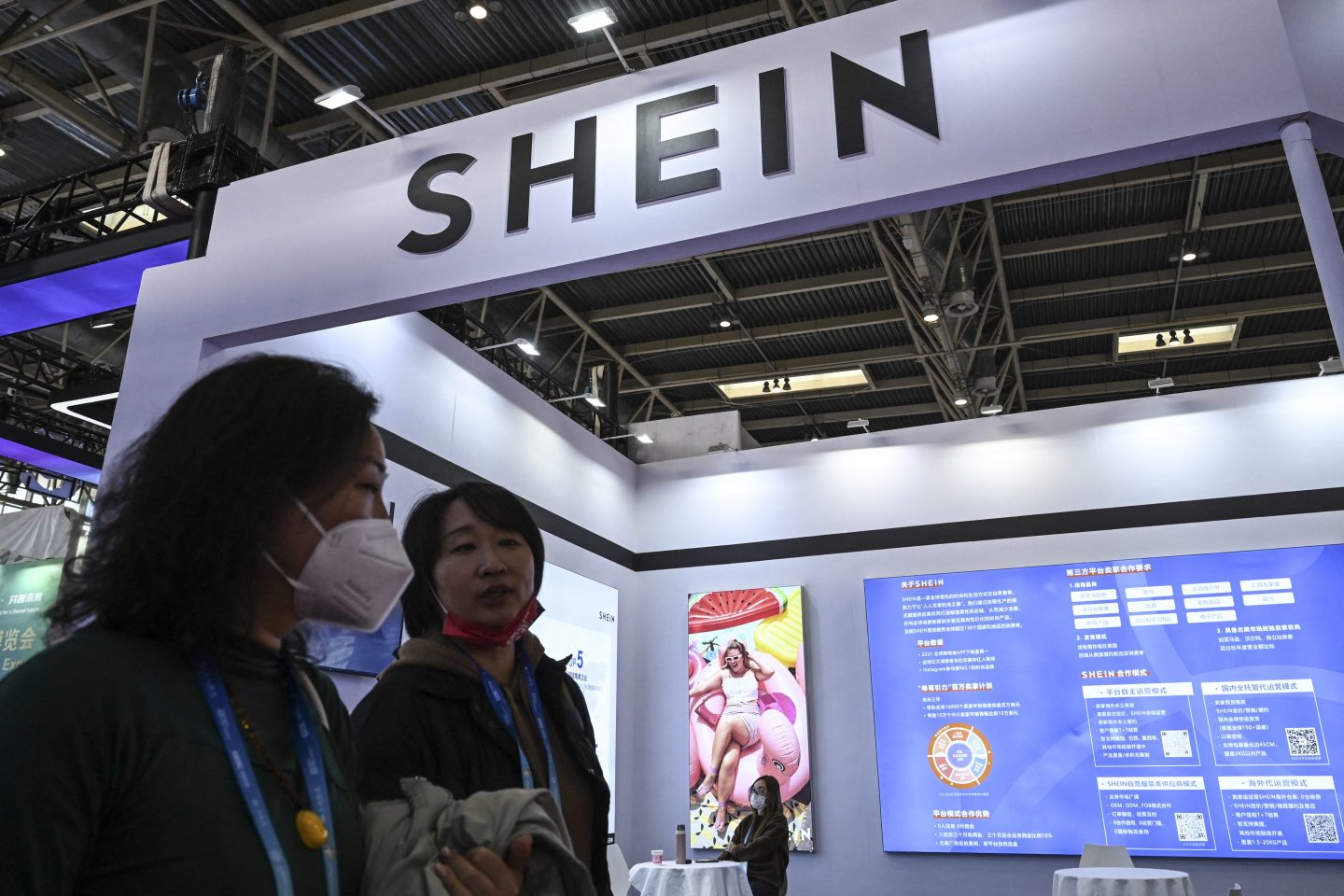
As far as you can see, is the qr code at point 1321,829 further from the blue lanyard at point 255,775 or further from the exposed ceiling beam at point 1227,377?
the blue lanyard at point 255,775

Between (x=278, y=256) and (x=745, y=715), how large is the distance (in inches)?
219

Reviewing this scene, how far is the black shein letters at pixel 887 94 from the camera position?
3.61 meters

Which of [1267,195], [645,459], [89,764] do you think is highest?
[1267,195]

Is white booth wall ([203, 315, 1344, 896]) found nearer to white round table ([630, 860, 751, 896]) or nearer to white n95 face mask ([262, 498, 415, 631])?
white round table ([630, 860, 751, 896])

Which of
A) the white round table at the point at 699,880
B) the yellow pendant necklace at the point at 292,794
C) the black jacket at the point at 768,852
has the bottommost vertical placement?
the white round table at the point at 699,880

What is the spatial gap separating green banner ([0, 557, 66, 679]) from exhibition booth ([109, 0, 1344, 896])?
4.46 metres

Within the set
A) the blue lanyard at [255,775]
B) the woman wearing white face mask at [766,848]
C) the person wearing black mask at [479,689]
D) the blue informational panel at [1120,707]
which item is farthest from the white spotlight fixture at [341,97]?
the blue informational panel at [1120,707]

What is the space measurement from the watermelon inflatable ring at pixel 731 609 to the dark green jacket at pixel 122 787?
25.3 ft

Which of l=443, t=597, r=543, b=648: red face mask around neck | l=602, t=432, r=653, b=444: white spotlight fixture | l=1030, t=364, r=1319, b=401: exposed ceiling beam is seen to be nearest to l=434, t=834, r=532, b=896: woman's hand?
l=443, t=597, r=543, b=648: red face mask around neck

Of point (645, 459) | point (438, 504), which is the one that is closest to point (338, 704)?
point (438, 504)

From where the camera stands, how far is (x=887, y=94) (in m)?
3.68

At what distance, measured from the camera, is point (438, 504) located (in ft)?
5.94

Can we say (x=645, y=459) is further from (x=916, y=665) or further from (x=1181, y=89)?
(x=1181, y=89)

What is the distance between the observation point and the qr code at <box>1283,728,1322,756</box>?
21.7 feet
